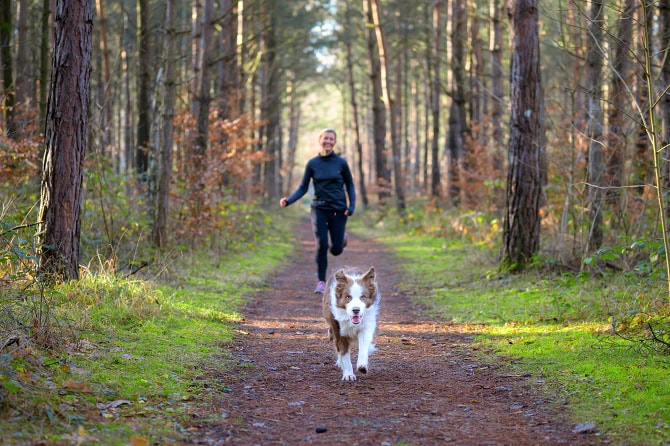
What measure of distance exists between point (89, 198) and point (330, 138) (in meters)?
4.44

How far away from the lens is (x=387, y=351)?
7.64m

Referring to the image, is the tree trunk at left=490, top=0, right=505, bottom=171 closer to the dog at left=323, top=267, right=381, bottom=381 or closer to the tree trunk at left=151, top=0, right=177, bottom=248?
the tree trunk at left=151, top=0, right=177, bottom=248

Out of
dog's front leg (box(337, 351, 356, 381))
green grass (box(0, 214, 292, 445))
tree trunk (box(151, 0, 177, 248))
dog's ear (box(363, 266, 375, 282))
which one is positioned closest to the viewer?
green grass (box(0, 214, 292, 445))

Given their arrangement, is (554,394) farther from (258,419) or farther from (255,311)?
(255,311)

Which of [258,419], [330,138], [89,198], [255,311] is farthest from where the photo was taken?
[89,198]

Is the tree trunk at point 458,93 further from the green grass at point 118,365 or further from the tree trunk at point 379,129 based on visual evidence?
the green grass at point 118,365

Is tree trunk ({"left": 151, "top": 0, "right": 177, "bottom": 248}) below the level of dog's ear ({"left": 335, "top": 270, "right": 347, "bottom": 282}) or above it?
above

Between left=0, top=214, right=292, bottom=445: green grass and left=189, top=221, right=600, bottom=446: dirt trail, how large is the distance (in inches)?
11.3

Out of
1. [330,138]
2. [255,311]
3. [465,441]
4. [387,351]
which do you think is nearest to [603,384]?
[465,441]

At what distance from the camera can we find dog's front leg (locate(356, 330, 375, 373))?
637 centimetres

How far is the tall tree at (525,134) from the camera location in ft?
37.4

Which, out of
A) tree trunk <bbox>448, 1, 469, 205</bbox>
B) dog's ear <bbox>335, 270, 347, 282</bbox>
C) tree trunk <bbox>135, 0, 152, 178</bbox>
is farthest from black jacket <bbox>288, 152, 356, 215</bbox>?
tree trunk <bbox>448, 1, 469, 205</bbox>

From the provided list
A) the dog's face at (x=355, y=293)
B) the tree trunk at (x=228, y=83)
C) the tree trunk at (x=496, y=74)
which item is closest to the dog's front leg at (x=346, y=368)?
the dog's face at (x=355, y=293)

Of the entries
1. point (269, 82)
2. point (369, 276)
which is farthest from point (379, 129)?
point (369, 276)
